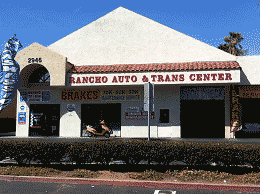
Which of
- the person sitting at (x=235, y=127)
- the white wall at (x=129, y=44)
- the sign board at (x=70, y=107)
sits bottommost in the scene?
the person sitting at (x=235, y=127)

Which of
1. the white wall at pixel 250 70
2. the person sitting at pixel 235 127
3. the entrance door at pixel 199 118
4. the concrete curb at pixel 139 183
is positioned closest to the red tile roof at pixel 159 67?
the white wall at pixel 250 70

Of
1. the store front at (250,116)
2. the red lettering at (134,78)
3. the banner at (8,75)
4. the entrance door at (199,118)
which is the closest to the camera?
the banner at (8,75)

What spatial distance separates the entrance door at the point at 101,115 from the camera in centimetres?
2044

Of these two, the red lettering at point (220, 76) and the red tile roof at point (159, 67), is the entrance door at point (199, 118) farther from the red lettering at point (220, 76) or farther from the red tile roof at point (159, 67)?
the red tile roof at point (159, 67)

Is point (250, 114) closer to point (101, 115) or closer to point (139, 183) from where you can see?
point (101, 115)

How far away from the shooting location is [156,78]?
1841 cm

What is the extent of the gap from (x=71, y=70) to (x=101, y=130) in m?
5.30

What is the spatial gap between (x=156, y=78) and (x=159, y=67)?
906 millimetres

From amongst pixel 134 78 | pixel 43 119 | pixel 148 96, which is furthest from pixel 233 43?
pixel 148 96

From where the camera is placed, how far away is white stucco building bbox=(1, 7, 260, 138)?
18703mm

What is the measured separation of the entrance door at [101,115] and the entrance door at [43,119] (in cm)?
249

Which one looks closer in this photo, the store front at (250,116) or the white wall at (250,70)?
the white wall at (250,70)

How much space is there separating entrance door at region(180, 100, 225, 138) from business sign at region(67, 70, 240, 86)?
2.49m

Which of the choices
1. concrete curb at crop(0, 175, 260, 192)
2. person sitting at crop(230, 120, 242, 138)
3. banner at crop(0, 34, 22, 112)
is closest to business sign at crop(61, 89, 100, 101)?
banner at crop(0, 34, 22, 112)
